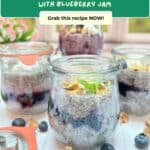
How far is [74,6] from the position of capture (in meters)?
0.35

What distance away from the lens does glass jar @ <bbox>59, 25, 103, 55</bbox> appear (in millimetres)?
634

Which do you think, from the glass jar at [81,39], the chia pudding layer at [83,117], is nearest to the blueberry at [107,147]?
the chia pudding layer at [83,117]

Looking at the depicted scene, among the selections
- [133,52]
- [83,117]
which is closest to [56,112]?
[83,117]

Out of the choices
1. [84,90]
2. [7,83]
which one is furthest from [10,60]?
[84,90]

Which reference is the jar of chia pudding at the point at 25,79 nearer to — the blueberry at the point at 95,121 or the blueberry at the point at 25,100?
the blueberry at the point at 25,100

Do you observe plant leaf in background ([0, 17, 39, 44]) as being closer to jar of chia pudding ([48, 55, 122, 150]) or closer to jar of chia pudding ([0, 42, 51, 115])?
jar of chia pudding ([0, 42, 51, 115])

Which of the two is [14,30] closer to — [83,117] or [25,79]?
[25,79]

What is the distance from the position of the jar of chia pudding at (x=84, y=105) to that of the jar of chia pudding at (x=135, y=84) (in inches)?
2.4

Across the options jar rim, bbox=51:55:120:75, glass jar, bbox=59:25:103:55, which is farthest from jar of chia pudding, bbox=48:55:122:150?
glass jar, bbox=59:25:103:55

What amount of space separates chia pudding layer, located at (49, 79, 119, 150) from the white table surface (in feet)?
0.06

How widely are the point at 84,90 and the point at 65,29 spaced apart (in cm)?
27

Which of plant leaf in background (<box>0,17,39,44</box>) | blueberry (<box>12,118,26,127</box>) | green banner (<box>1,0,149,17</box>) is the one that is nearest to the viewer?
green banner (<box>1,0,149,17</box>)

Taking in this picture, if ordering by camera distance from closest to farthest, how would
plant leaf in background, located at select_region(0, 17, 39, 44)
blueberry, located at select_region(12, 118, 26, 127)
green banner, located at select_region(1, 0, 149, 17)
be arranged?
green banner, located at select_region(1, 0, 149, 17) → blueberry, located at select_region(12, 118, 26, 127) → plant leaf in background, located at select_region(0, 17, 39, 44)

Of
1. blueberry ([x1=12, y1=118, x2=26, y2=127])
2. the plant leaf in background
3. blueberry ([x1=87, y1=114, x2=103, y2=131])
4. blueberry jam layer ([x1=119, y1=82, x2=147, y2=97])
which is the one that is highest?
the plant leaf in background
